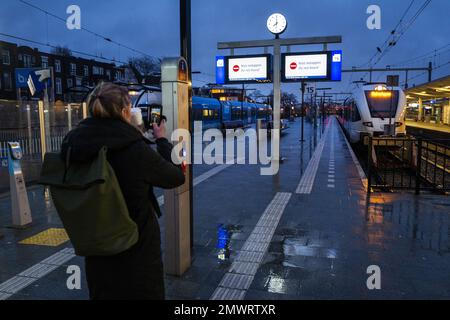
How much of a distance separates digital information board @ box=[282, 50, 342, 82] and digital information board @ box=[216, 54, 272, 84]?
0.61 metres

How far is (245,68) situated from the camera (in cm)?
1301

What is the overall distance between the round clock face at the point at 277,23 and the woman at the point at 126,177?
1078 centimetres

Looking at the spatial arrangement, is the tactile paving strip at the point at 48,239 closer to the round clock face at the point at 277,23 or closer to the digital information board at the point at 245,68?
the digital information board at the point at 245,68

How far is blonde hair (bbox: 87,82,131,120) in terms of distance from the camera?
2.11m

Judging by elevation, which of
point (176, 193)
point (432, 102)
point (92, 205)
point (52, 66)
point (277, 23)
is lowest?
point (176, 193)

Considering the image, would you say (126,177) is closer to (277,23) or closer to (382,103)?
(277,23)

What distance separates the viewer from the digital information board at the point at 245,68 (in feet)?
42.0

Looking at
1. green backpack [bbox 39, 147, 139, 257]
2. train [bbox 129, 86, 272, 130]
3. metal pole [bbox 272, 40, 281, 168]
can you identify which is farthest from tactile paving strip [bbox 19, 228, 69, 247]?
train [bbox 129, 86, 272, 130]

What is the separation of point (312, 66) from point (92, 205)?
11382 mm

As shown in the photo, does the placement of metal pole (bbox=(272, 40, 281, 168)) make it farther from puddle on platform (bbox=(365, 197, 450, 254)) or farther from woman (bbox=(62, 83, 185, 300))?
woman (bbox=(62, 83, 185, 300))

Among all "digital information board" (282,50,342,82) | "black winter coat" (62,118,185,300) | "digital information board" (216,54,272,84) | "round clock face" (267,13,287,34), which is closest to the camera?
"black winter coat" (62,118,185,300)

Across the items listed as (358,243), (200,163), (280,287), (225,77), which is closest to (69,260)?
(280,287)

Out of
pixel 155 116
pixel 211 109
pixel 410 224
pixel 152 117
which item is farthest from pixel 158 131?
pixel 211 109

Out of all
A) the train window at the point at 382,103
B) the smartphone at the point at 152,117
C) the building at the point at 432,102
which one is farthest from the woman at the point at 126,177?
the building at the point at 432,102
